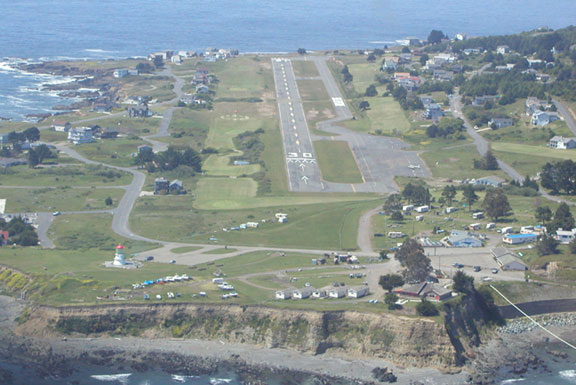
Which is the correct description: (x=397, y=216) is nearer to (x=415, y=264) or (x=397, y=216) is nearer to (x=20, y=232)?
(x=415, y=264)

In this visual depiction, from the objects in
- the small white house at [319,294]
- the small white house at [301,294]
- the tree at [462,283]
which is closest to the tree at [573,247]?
the tree at [462,283]

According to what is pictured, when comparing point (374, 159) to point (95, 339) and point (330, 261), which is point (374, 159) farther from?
point (95, 339)

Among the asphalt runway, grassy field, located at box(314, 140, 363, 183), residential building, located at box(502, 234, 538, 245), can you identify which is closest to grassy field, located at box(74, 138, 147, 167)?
the asphalt runway

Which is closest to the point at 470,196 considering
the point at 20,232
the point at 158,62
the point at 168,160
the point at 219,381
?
the point at 168,160

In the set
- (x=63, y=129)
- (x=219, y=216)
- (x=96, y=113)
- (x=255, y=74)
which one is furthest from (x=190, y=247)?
(x=255, y=74)

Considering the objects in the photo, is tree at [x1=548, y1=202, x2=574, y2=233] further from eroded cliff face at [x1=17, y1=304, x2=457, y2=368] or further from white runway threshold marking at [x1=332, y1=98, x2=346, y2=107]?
white runway threshold marking at [x1=332, y1=98, x2=346, y2=107]
